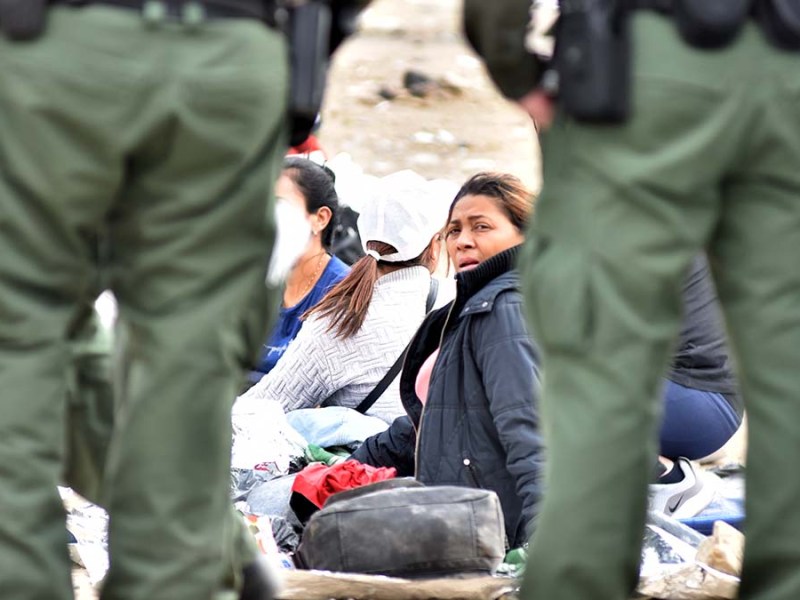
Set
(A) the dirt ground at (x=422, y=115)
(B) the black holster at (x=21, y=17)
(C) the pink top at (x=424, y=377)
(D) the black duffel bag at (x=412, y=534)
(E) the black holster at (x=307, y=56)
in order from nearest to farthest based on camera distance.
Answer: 1. (B) the black holster at (x=21, y=17)
2. (E) the black holster at (x=307, y=56)
3. (D) the black duffel bag at (x=412, y=534)
4. (C) the pink top at (x=424, y=377)
5. (A) the dirt ground at (x=422, y=115)

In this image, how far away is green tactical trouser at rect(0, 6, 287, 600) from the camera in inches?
102

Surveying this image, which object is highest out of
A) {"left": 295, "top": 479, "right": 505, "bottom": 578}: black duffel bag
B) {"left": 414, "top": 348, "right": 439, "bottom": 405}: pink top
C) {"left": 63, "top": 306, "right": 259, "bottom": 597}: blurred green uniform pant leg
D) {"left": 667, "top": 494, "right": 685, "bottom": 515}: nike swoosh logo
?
{"left": 63, "top": 306, "right": 259, "bottom": 597}: blurred green uniform pant leg

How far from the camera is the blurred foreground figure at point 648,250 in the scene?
2625 mm

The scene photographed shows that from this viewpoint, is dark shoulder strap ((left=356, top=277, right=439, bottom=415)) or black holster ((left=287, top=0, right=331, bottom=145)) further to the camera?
dark shoulder strap ((left=356, top=277, right=439, bottom=415))

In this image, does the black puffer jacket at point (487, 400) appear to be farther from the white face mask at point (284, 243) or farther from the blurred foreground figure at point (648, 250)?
the blurred foreground figure at point (648, 250)

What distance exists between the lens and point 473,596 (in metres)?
3.39

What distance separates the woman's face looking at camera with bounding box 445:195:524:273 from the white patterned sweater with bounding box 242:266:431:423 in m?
0.66

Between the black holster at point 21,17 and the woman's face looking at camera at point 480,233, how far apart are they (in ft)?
7.56

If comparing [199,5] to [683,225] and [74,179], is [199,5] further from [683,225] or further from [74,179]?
[683,225]

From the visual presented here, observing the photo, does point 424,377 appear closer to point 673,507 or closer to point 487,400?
point 487,400

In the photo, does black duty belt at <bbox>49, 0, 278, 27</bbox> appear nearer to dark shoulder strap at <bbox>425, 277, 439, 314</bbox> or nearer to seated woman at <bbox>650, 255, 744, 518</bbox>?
seated woman at <bbox>650, 255, 744, 518</bbox>

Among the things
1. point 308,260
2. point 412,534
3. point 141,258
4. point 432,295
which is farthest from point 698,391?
point 141,258

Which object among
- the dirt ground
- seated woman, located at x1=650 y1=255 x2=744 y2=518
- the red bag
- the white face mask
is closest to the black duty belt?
the white face mask

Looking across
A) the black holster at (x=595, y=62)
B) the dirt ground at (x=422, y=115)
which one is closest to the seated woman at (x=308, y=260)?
the black holster at (x=595, y=62)
